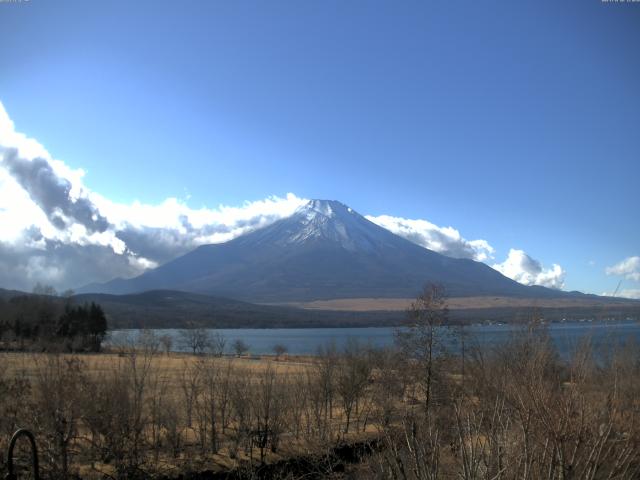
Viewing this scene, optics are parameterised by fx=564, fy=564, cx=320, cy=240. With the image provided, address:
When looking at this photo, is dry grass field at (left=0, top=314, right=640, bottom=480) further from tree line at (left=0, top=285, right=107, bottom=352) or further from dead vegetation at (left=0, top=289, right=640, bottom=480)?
tree line at (left=0, top=285, right=107, bottom=352)

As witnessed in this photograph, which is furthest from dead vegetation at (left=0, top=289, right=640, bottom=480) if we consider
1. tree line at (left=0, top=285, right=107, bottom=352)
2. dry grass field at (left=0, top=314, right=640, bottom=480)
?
tree line at (left=0, top=285, right=107, bottom=352)

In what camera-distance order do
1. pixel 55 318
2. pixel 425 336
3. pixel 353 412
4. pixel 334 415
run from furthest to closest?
pixel 55 318 < pixel 353 412 < pixel 334 415 < pixel 425 336

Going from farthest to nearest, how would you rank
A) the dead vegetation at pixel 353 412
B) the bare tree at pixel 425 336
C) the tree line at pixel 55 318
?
the tree line at pixel 55 318 < the bare tree at pixel 425 336 < the dead vegetation at pixel 353 412

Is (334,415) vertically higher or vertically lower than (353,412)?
higher

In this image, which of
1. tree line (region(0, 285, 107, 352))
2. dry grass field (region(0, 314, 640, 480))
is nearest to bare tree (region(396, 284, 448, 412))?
dry grass field (region(0, 314, 640, 480))

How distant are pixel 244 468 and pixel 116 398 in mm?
5903

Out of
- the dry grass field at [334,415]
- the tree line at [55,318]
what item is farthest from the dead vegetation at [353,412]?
the tree line at [55,318]

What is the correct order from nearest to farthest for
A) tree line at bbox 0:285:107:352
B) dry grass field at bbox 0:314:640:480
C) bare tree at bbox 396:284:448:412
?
dry grass field at bbox 0:314:640:480 < bare tree at bbox 396:284:448:412 < tree line at bbox 0:285:107:352

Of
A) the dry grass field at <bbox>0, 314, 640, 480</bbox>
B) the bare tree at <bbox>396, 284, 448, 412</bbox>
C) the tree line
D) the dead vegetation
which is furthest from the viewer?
the tree line

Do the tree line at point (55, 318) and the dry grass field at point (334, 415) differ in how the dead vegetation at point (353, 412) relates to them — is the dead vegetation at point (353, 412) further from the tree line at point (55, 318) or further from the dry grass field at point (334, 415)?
the tree line at point (55, 318)

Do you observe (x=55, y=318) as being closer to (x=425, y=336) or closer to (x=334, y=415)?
(x=334, y=415)

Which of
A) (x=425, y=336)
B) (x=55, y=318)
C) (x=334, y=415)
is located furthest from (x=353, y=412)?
(x=55, y=318)

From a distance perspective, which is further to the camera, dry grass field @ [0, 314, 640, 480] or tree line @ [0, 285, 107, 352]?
tree line @ [0, 285, 107, 352]

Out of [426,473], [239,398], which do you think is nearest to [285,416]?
[239,398]
